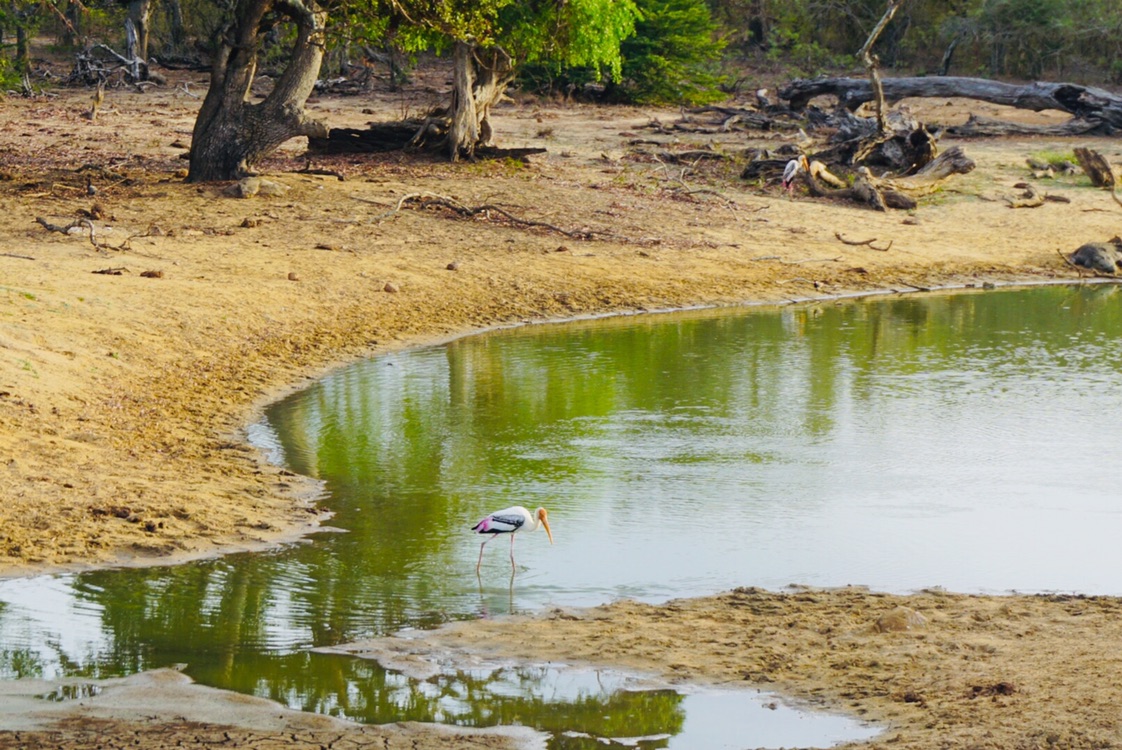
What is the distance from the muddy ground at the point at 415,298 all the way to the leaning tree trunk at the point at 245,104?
575 millimetres

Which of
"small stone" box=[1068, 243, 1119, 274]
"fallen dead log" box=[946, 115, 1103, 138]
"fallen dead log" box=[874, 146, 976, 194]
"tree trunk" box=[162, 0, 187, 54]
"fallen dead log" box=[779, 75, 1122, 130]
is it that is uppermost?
"tree trunk" box=[162, 0, 187, 54]

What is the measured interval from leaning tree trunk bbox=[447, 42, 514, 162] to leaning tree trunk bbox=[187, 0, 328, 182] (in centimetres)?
260

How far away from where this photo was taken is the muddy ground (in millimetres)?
6328

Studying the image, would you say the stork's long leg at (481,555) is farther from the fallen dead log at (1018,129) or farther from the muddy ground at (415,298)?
the fallen dead log at (1018,129)

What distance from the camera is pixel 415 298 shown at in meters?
16.0

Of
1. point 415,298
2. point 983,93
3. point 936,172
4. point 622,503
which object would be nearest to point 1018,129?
point 983,93

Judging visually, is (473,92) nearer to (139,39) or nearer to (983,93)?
(983,93)

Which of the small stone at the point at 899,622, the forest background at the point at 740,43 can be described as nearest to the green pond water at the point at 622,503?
the small stone at the point at 899,622

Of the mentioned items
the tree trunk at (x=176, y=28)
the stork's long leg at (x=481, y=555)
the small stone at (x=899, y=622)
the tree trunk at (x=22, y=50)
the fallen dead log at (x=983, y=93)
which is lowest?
the stork's long leg at (x=481, y=555)

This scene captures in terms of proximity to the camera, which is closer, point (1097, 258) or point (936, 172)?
point (1097, 258)

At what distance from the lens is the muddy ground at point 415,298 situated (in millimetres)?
6328

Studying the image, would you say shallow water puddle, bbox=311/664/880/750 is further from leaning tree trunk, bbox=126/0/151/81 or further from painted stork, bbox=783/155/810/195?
leaning tree trunk, bbox=126/0/151/81

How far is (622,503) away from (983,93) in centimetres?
2444

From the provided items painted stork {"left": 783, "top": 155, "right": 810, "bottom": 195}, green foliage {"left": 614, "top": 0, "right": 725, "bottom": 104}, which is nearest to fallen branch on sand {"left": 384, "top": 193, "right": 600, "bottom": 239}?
painted stork {"left": 783, "top": 155, "right": 810, "bottom": 195}
